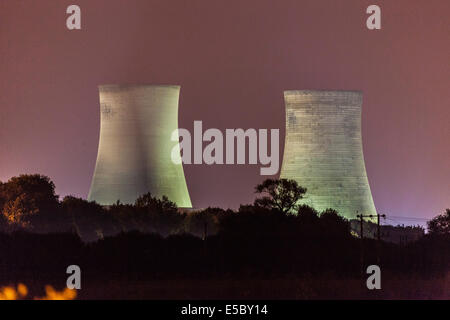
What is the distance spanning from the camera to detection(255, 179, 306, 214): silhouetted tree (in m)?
56.7

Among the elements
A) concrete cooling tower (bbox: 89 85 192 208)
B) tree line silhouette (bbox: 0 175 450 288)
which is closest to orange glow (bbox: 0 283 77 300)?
tree line silhouette (bbox: 0 175 450 288)

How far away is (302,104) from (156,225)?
299 inches

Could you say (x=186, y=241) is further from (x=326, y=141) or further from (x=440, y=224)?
(x=440, y=224)

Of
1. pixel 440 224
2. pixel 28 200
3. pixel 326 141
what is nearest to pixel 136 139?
pixel 326 141

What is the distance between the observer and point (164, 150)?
55.7 metres


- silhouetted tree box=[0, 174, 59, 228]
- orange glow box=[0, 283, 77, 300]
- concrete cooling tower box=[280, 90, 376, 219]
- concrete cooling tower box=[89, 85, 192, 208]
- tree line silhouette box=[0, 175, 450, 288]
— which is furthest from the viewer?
silhouetted tree box=[0, 174, 59, 228]

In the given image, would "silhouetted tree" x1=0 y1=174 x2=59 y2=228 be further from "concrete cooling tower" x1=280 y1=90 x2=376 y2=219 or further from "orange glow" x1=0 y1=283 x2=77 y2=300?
"orange glow" x1=0 y1=283 x2=77 y2=300

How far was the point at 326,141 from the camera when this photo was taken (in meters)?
54.8

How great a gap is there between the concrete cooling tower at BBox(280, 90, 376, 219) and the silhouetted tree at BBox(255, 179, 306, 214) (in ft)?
2.86

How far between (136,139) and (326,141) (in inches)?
232

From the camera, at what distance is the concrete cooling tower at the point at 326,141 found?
54531 mm

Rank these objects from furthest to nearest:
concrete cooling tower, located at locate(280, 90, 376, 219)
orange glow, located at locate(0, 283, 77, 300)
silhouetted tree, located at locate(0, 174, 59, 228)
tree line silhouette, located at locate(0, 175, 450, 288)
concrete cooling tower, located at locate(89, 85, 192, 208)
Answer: silhouetted tree, located at locate(0, 174, 59, 228) < concrete cooling tower, located at locate(89, 85, 192, 208) < concrete cooling tower, located at locate(280, 90, 376, 219) < tree line silhouette, located at locate(0, 175, 450, 288) < orange glow, located at locate(0, 283, 77, 300)
